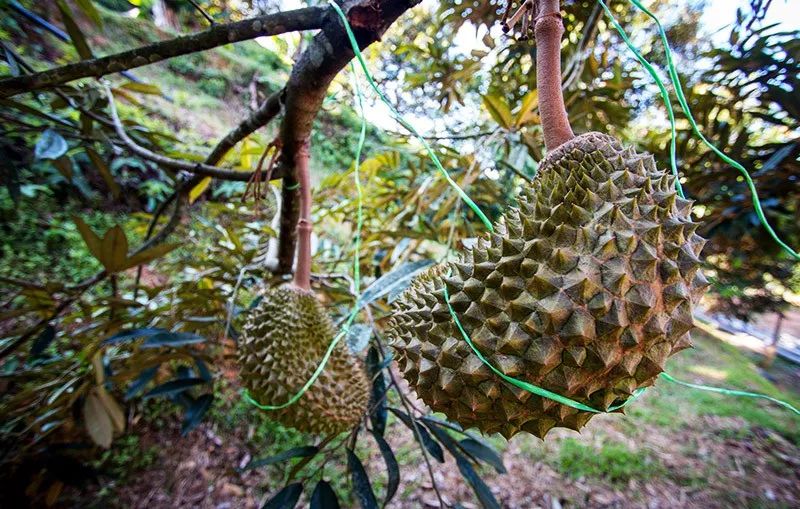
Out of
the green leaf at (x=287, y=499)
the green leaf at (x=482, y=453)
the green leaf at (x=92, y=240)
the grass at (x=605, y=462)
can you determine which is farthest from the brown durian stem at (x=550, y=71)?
the grass at (x=605, y=462)

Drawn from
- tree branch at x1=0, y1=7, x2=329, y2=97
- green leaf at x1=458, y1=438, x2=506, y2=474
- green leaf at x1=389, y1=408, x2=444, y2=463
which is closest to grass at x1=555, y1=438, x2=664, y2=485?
green leaf at x1=458, y1=438, x2=506, y2=474

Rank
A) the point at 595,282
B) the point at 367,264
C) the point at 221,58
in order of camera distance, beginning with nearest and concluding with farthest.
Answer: the point at 595,282 < the point at 367,264 < the point at 221,58

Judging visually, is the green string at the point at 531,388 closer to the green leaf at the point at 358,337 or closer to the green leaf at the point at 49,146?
the green leaf at the point at 358,337

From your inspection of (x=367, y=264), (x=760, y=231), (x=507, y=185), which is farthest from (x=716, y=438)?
(x=367, y=264)

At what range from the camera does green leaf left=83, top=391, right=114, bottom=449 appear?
0.92 m

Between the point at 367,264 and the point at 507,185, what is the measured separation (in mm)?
556

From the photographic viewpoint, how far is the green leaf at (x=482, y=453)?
32.1 inches

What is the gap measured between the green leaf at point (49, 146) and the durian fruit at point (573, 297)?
838mm

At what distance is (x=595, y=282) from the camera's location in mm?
400

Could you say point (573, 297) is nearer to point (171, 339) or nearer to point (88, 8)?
point (171, 339)

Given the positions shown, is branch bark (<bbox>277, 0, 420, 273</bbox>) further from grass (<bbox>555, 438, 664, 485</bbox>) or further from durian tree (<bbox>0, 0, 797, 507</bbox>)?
grass (<bbox>555, 438, 664, 485</bbox>)

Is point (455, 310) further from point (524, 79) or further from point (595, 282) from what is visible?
point (524, 79)

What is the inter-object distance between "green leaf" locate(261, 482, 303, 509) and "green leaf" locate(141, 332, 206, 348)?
382 millimetres

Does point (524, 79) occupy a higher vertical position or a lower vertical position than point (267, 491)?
higher
